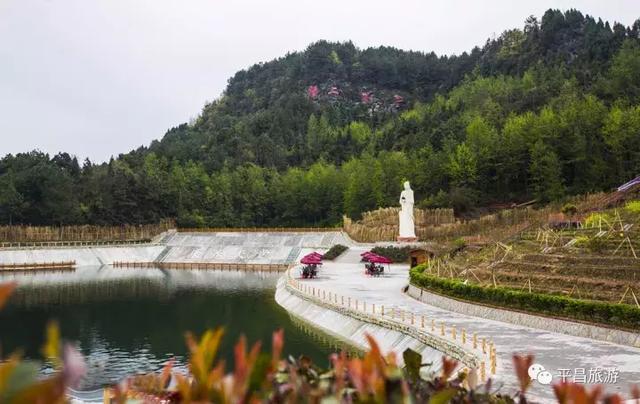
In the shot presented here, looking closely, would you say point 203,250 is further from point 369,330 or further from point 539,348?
point 539,348

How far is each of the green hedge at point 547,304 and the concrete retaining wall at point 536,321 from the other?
0.68 ft

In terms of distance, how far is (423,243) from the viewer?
173ft

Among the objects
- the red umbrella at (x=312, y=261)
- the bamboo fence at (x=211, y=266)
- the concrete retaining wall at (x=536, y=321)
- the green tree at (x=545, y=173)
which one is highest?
the green tree at (x=545, y=173)

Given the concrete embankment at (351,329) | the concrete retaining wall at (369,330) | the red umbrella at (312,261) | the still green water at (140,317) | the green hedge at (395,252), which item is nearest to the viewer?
the concrete retaining wall at (369,330)

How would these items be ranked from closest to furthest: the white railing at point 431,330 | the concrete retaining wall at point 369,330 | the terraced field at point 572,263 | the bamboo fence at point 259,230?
the white railing at point 431,330, the concrete retaining wall at point 369,330, the terraced field at point 572,263, the bamboo fence at point 259,230

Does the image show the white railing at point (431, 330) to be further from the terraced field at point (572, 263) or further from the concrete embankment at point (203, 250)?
the concrete embankment at point (203, 250)

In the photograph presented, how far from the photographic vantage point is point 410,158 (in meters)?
72.0

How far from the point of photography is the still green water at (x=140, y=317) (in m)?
22.0

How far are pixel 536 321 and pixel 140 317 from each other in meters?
18.0

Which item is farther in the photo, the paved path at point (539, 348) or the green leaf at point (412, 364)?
the paved path at point (539, 348)

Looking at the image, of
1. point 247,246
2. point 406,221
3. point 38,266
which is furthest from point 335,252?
point 38,266

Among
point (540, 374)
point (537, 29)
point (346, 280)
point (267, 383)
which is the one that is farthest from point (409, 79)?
point (267, 383)

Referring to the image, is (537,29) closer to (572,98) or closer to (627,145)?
(572,98)

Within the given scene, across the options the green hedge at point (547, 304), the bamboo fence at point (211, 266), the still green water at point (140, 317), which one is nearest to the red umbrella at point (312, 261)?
the still green water at point (140, 317)
